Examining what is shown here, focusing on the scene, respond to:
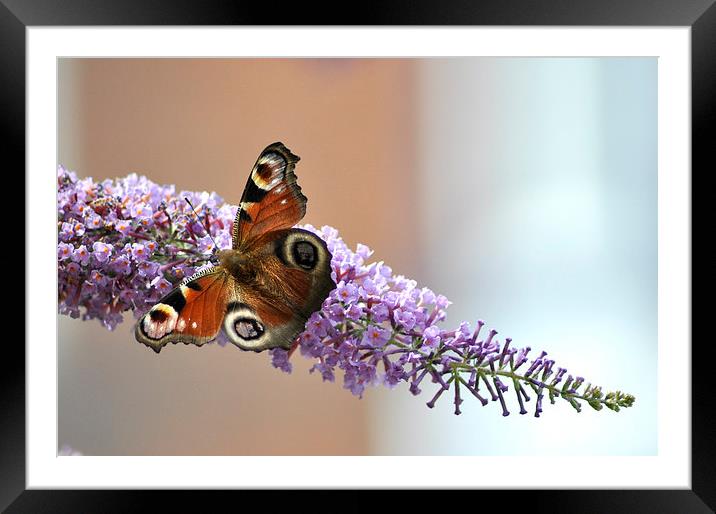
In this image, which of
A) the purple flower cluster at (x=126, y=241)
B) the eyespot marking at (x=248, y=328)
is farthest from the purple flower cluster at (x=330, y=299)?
the eyespot marking at (x=248, y=328)

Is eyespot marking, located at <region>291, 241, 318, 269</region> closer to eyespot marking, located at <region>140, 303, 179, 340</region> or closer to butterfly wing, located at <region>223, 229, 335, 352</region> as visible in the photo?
butterfly wing, located at <region>223, 229, 335, 352</region>

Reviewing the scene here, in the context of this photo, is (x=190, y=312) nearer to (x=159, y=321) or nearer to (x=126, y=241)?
(x=159, y=321)

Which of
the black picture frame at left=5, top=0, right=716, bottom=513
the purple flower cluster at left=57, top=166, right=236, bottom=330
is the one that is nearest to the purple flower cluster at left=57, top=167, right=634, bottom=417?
the purple flower cluster at left=57, top=166, right=236, bottom=330
